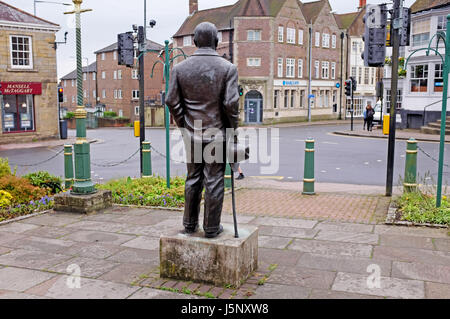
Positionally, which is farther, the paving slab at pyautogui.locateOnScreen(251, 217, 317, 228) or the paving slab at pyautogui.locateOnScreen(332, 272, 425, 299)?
the paving slab at pyautogui.locateOnScreen(251, 217, 317, 228)

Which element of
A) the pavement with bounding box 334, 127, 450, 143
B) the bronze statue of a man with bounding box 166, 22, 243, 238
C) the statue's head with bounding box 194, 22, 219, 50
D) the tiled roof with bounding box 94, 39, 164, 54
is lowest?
the pavement with bounding box 334, 127, 450, 143

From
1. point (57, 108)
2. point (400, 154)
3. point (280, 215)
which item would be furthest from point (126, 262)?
point (57, 108)

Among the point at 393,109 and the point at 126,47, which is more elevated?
the point at 126,47

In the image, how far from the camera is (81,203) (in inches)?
323

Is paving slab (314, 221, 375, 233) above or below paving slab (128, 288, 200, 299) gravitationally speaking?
above

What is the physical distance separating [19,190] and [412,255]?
273 inches

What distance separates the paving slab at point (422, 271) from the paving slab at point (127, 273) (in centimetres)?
277

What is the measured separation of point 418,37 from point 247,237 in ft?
99.5

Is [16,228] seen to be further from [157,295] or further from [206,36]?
[206,36]

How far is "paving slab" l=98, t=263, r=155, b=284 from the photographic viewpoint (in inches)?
199

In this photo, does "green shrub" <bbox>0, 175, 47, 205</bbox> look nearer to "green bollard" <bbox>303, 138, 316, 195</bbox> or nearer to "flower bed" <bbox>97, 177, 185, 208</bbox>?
"flower bed" <bbox>97, 177, 185, 208</bbox>

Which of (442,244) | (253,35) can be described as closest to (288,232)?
(442,244)

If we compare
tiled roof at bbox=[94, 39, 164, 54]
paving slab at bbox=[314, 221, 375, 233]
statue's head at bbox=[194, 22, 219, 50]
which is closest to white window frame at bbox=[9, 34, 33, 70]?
paving slab at bbox=[314, 221, 375, 233]

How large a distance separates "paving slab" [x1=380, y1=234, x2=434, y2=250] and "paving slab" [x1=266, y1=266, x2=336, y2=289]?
1518 mm
